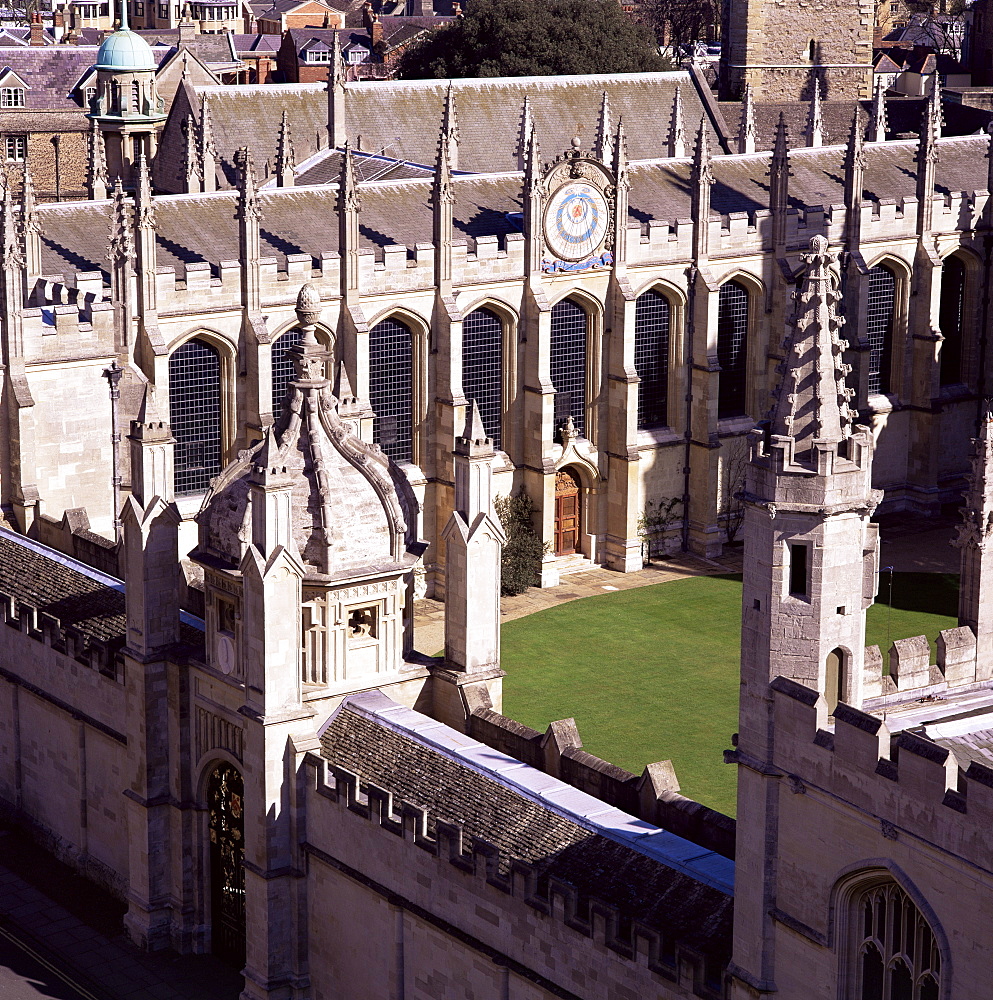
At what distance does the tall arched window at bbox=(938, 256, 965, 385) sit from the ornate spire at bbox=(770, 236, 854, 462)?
39.9 meters

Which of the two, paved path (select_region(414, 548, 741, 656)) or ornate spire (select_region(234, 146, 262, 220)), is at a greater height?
ornate spire (select_region(234, 146, 262, 220))

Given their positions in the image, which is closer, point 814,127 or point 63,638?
point 63,638

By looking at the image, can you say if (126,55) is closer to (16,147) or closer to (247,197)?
(16,147)

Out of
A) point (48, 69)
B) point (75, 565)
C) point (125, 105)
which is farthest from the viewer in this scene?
point (48, 69)

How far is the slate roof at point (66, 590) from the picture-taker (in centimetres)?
3588

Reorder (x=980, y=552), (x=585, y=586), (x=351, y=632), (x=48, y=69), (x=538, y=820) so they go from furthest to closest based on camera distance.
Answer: (x=48, y=69) < (x=585, y=586) < (x=351, y=632) < (x=538, y=820) < (x=980, y=552)

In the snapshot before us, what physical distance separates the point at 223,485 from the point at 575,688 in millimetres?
16473

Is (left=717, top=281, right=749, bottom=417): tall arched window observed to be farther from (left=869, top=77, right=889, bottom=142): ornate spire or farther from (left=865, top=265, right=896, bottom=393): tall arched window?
(left=869, top=77, right=889, bottom=142): ornate spire

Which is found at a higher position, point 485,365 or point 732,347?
point 732,347

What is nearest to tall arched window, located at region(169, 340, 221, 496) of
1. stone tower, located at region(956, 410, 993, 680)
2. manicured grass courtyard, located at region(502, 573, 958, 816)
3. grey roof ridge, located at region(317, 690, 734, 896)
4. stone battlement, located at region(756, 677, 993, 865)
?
manicured grass courtyard, located at region(502, 573, 958, 816)

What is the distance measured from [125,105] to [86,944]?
48712mm

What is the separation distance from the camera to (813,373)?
2350 centimetres

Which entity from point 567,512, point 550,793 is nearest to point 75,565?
point 550,793

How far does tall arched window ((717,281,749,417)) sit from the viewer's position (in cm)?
5769
